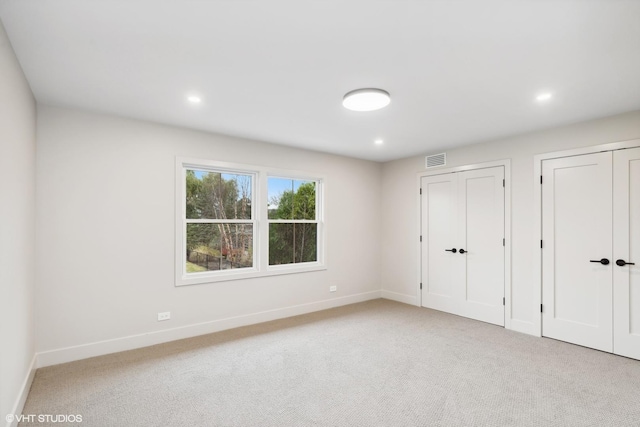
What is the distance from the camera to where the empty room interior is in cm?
202

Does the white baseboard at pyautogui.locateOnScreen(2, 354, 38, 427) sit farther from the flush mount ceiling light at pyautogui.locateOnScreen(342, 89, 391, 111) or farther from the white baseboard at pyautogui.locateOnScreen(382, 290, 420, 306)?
the white baseboard at pyautogui.locateOnScreen(382, 290, 420, 306)

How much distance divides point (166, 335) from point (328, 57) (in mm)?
3448

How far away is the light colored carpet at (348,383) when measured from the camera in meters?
2.31

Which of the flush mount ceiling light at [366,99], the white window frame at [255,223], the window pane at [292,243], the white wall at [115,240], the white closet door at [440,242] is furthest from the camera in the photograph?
the white closet door at [440,242]

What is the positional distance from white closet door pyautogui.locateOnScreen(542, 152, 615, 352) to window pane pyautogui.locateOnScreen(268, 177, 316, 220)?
321 cm

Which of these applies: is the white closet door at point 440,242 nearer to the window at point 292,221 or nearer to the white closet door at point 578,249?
the white closet door at point 578,249

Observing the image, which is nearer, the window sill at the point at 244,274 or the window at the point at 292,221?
the window sill at the point at 244,274

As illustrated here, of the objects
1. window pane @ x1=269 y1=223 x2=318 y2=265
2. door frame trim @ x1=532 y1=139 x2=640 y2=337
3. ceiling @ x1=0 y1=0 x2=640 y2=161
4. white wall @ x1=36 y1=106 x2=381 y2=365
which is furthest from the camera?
window pane @ x1=269 y1=223 x2=318 y2=265

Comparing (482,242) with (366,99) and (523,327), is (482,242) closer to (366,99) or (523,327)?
(523,327)

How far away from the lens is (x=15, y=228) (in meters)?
2.25

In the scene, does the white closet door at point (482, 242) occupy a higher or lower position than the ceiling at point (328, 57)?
lower

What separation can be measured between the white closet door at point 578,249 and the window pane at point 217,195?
153 inches
